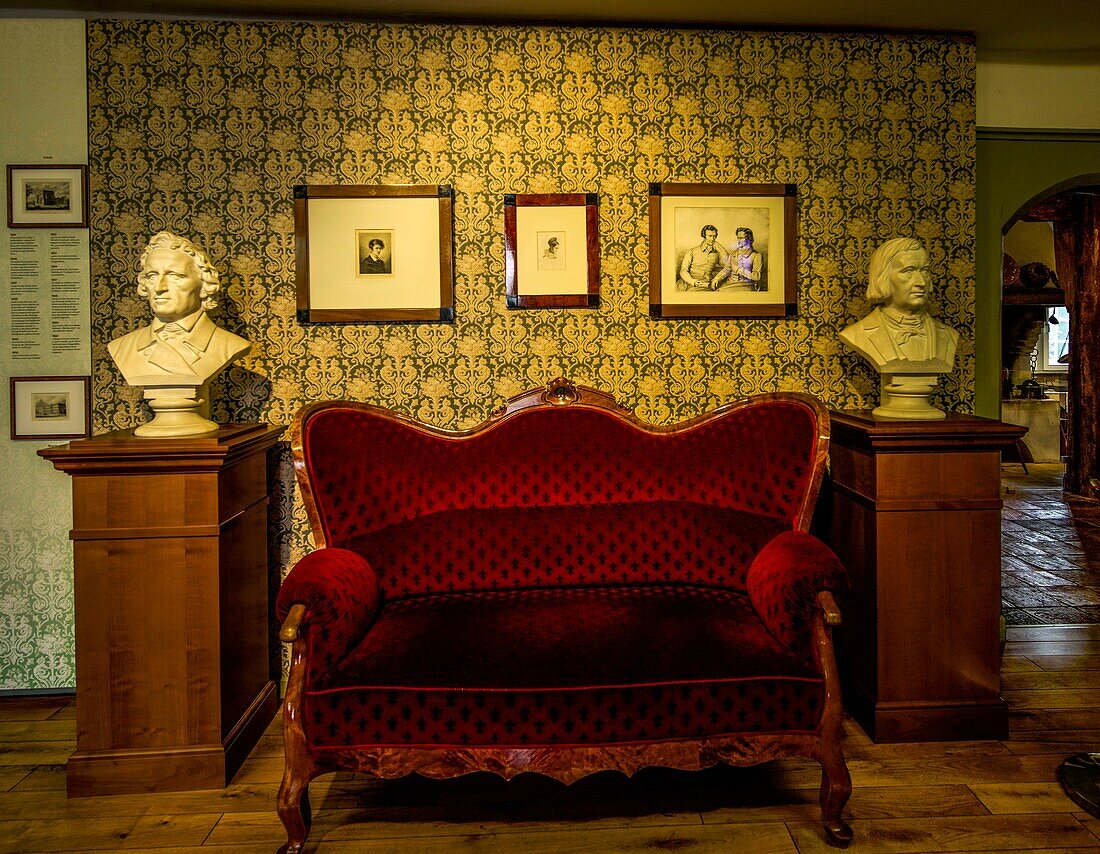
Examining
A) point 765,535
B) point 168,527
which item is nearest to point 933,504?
point 765,535

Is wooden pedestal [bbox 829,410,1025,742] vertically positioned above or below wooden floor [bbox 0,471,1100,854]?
above

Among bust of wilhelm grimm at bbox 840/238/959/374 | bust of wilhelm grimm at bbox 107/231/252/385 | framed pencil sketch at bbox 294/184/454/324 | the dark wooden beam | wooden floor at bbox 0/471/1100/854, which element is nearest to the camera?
wooden floor at bbox 0/471/1100/854

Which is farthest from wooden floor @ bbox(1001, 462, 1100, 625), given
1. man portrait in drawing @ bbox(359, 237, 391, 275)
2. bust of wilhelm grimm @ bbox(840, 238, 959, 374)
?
man portrait in drawing @ bbox(359, 237, 391, 275)

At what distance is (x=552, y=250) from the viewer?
315 cm

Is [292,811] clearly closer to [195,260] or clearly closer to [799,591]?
[799,591]

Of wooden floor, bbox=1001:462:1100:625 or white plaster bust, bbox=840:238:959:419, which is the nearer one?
white plaster bust, bbox=840:238:959:419

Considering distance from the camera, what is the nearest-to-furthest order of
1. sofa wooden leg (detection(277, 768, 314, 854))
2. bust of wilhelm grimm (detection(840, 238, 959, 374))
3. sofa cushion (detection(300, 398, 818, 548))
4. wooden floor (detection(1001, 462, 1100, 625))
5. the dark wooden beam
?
sofa wooden leg (detection(277, 768, 314, 854)), sofa cushion (detection(300, 398, 818, 548)), bust of wilhelm grimm (detection(840, 238, 959, 374)), wooden floor (detection(1001, 462, 1100, 625)), the dark wooden beam

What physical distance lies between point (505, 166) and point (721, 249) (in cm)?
96

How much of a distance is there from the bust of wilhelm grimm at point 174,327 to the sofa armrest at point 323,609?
867 millimetres

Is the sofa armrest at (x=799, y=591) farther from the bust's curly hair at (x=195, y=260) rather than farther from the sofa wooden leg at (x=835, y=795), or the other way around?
the bust's curly hair at (x=195, y=260)

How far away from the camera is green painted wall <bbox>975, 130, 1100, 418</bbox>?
3.71m

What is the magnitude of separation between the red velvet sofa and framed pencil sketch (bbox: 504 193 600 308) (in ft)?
1.63

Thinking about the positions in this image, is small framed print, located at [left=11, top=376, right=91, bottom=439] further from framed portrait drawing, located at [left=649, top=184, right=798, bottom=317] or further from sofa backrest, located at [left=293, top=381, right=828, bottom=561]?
framed portrait drawing, located at [left=649, top=184, right=798, bottom=317]

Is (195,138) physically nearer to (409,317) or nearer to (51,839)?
(409,317)
